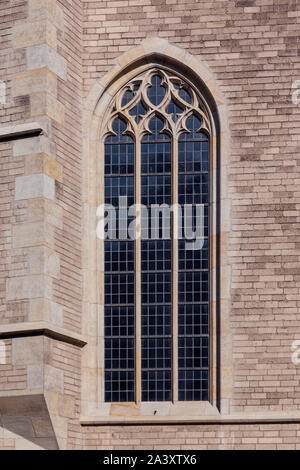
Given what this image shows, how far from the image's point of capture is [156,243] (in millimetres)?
20969

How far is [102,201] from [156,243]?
1.17 metres

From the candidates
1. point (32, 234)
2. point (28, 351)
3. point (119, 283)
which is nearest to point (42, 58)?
point (32, 234)

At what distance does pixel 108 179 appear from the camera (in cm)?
2123

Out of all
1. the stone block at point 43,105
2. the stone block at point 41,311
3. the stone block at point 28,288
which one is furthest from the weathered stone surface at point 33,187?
the stone block at point 41,311

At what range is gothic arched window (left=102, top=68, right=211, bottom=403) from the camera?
2052 cm

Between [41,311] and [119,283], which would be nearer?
[41,311]

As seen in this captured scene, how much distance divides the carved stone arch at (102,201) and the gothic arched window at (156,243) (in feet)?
0.51

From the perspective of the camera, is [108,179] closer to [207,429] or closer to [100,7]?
[100,7]

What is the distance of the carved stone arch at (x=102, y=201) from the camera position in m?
20.2

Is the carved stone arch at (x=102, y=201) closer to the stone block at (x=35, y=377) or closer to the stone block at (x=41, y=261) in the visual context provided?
the stone block at (x=41, y=261)

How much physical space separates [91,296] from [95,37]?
14.8 feet

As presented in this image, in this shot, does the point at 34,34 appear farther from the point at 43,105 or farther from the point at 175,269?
the point at 175,269

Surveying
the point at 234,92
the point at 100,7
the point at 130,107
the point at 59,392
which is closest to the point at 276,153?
the point at 234,92

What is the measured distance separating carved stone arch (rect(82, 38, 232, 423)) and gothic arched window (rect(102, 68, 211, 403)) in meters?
0.15
